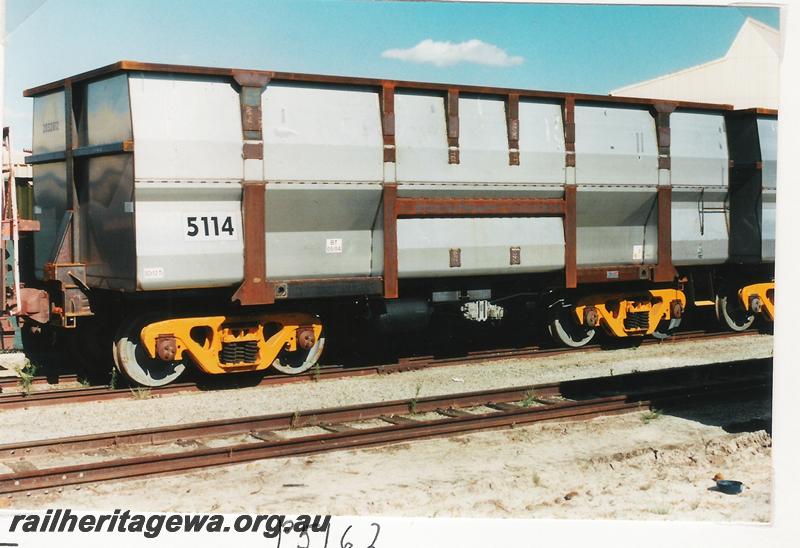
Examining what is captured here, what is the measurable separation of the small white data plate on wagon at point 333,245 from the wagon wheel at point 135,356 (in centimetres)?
228

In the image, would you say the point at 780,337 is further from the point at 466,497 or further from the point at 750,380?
the point at 750,380

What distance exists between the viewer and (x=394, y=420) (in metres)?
9.97

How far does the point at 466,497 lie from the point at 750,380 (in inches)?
222

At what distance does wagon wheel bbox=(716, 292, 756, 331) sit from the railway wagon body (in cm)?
153

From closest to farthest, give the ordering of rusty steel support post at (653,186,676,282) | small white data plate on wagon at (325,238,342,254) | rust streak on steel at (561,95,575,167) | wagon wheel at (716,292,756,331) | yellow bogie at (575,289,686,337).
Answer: small white data plate on wagon at (325,238,342,254) < rust streak on steel at (561,95,575,167) < rusty steel support post at (653,186,676,282) < yellow bogie at (575,289,686,337) < wagon wheel at (716,292,756,331)

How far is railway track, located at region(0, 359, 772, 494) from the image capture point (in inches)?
310

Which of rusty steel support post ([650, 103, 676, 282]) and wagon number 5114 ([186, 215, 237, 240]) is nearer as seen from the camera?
wagon number 5114 ([186, 215, 237, 240])

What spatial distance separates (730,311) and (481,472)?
956cm

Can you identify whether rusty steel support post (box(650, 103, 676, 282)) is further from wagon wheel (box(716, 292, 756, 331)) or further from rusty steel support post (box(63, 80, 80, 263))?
rusty steel support post (box(63, 80, 80, 263))

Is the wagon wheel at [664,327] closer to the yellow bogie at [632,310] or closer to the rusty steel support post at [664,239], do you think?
→ the yellow bogie at [632,310]

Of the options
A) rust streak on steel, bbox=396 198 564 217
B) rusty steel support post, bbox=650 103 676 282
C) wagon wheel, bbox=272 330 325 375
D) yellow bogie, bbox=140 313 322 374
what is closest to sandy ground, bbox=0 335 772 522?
yellow bogie, bbox=140 313 322 374

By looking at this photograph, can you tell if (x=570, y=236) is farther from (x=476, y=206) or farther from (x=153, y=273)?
(x=153, y=273)

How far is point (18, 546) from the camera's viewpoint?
6.27m

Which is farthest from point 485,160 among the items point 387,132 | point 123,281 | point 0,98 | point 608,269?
point 0,98
